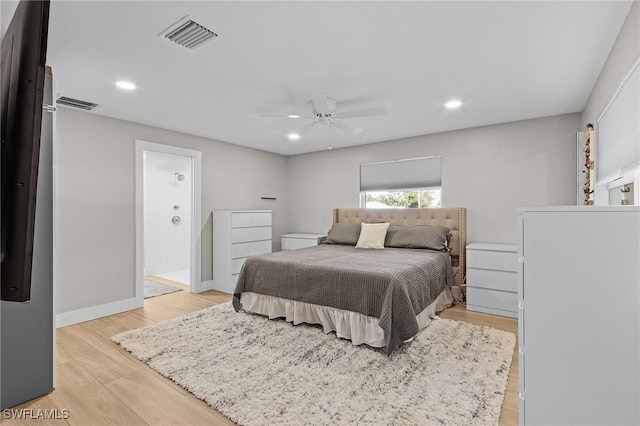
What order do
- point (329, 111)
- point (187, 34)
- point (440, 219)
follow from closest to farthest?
point (187, 34)
point (329, 111)
point (440, 219)

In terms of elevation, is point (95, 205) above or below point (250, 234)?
above

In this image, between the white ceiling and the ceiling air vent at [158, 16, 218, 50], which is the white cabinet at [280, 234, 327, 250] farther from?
the ceiling air vent at [158, 16, 218, 50]

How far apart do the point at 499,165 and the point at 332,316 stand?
2.92 m

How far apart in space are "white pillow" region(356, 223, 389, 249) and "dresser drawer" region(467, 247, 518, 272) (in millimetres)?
1117

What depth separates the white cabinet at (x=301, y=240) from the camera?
17.5ft

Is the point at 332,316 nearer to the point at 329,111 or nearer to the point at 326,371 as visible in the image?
the point at 326,371

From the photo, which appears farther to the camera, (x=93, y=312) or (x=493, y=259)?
(x=493, y=259)

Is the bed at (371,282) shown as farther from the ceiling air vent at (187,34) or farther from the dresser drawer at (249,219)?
the ceiling air vent at (187,34)

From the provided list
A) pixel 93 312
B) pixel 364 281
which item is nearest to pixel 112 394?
pixel 93 312

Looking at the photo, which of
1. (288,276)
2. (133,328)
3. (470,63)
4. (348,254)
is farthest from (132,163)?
(470,63)

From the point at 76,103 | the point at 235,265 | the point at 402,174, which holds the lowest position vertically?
the point at 235,265

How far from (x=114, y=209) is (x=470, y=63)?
3939 mm

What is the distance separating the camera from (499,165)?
409 cm

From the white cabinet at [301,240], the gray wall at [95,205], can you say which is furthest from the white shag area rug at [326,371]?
the white cabinet at [301,240]
